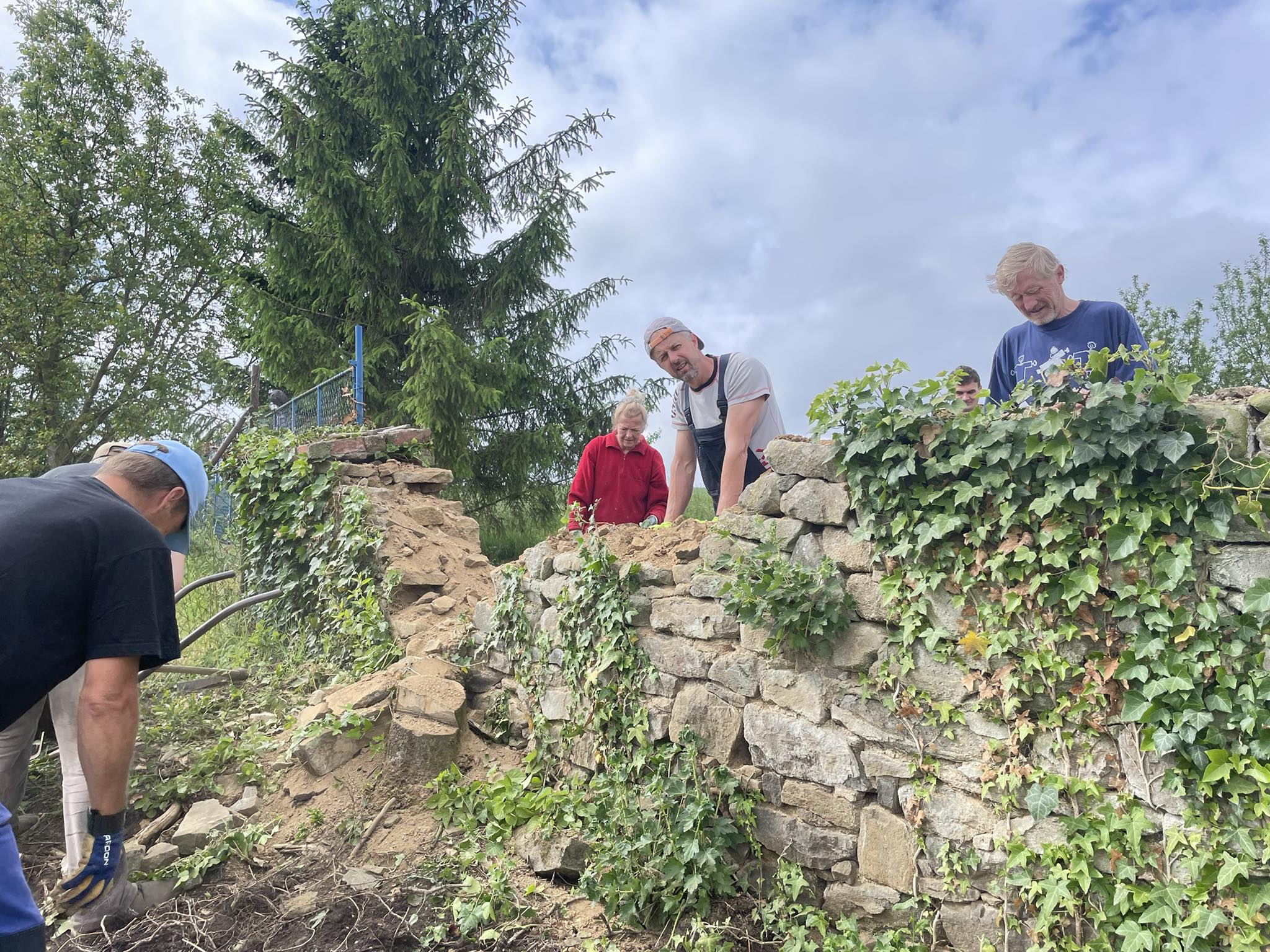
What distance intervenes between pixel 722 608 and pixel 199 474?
2.34m

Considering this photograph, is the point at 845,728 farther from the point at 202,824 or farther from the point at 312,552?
A: the point at 312,552

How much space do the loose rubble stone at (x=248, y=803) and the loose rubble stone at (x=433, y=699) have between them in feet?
2.98

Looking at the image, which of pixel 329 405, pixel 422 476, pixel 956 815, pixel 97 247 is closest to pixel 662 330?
pixel 956 815

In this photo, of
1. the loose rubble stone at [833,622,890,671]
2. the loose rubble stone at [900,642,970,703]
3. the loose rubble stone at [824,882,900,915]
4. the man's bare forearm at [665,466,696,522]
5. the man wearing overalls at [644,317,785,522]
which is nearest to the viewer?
the loose rubble stone at [900,642,970,703]

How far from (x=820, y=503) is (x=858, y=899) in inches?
62.1

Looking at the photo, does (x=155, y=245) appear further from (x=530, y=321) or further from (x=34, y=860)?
(x=34, y=860)

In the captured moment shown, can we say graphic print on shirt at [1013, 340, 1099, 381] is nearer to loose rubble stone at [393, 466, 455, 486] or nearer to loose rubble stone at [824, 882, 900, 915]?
loose rubble stone at [824, 882, 900, 915]

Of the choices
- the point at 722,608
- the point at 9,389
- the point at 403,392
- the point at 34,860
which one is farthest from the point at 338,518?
the point at 9,389

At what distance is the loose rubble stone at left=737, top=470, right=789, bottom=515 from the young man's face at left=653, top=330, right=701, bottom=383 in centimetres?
92

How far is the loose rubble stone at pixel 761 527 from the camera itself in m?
3.52

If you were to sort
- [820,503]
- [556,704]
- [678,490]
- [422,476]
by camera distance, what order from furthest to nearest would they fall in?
[422,476], [678,490], [556,704], [820,503]

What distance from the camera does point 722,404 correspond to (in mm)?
4406

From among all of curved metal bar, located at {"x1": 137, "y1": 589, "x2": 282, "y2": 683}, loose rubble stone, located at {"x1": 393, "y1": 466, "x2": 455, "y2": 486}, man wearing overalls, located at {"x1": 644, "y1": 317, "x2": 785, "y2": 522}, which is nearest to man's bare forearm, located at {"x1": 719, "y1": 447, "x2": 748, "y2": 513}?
man wearing overalls, located at {"x1": 644, "y1": 317, "x2": 785, "y2": 522}

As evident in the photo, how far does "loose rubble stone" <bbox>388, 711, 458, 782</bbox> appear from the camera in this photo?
4551 mm
